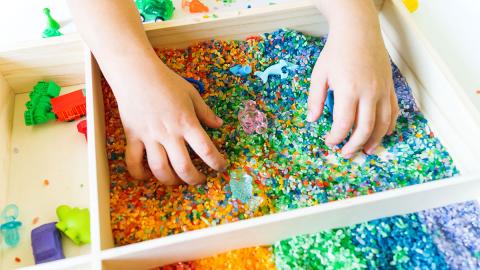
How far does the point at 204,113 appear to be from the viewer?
0.81 m

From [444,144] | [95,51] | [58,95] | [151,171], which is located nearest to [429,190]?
[444,144]

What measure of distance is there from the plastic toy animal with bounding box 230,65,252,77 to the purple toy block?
41cm

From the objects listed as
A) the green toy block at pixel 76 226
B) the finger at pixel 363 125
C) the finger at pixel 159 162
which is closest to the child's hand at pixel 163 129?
the finger at pixel 159 162

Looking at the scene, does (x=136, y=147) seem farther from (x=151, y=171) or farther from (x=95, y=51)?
(x=95, y=51)

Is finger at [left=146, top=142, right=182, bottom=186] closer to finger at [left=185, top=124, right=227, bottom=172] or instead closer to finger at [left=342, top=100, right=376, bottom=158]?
finger at [left=185, top=124, right=227, bottom=172]

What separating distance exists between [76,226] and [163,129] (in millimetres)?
197

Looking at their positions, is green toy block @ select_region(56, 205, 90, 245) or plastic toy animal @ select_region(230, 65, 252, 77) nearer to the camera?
green toy block @ select_region(56, 205, 90, 245)

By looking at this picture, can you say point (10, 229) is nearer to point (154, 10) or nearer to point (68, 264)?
point (68, 264)

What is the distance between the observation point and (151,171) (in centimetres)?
79

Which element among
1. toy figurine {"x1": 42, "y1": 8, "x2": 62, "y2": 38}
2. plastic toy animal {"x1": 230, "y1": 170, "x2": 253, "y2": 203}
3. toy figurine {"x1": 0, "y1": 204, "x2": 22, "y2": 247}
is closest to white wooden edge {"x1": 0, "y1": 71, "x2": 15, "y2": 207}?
toy figurine {"x1": 0, "y1": 204, "x2": 22, "y2": 247}

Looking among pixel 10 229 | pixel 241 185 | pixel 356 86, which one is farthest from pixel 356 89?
pixel 10 229

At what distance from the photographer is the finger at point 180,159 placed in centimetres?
73

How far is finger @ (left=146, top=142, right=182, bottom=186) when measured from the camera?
2.45 ft

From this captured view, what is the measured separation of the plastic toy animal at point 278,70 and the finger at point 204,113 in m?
0.13
